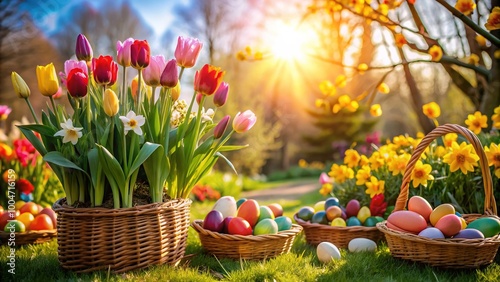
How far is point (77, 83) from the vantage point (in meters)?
1.75

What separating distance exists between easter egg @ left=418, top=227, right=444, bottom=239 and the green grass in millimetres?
155

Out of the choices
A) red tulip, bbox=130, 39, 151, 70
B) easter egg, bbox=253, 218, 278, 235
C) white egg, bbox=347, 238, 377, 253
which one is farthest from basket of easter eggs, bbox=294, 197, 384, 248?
red tulip, bbox=130, 39, 151, 70

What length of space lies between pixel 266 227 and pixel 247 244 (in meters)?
0.14

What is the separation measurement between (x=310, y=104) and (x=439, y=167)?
14.8 metres

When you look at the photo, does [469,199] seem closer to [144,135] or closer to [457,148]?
[457,148]

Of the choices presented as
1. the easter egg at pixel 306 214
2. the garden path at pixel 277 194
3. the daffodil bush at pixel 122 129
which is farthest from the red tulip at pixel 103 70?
the garden path at pixel 277 194

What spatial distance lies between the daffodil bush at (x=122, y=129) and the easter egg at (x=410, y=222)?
882mm

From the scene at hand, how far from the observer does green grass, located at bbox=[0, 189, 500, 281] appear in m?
1.79

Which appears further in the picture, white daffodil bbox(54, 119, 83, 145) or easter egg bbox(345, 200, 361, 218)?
easter egg bbox(345, 200, 361, 218)

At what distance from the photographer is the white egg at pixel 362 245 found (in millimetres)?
2365

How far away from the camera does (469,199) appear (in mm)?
2820

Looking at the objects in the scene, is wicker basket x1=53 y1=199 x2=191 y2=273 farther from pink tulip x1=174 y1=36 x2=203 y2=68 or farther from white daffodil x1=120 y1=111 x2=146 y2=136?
pink tulip x1=174 y1=36 x2=203 y2=68

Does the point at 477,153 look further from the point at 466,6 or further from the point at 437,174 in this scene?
the point at 437,174

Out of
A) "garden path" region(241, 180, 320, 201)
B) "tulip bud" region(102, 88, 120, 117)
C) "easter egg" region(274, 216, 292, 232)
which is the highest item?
"tulip bud" region(102, 88, 120, 117)
